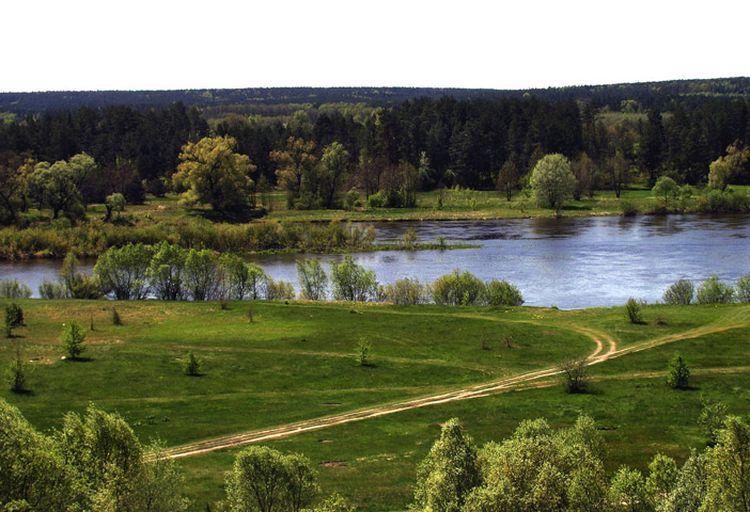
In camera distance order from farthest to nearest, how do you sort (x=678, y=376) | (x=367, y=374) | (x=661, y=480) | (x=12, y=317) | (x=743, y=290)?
(x=743, y=290) < (x=12, y=317) < (x=367, y=374) < (x=678, y=376) < (x=661, y=480)

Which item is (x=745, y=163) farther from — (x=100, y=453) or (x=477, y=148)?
(x=100, y=453)

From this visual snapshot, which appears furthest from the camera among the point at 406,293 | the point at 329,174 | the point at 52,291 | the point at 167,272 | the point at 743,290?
the point at 329,174

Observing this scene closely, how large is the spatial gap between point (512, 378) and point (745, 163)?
463 ft

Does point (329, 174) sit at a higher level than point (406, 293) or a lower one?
higher

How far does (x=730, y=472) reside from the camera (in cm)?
2914

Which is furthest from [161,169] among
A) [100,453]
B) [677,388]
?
[100,453]

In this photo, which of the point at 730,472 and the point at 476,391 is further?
the point at 476,391

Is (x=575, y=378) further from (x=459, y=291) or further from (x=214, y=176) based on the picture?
(x=214, y=176)

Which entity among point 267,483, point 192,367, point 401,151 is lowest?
point 192,367

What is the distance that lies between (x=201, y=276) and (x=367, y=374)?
31877 mm

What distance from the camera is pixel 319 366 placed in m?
62.9

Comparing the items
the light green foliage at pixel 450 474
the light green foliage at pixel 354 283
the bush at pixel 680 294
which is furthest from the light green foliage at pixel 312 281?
the light green foliage at pixel 450 474

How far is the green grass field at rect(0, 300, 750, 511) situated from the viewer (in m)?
46.9

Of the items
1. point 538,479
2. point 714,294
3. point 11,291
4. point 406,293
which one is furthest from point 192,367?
point 714,294
